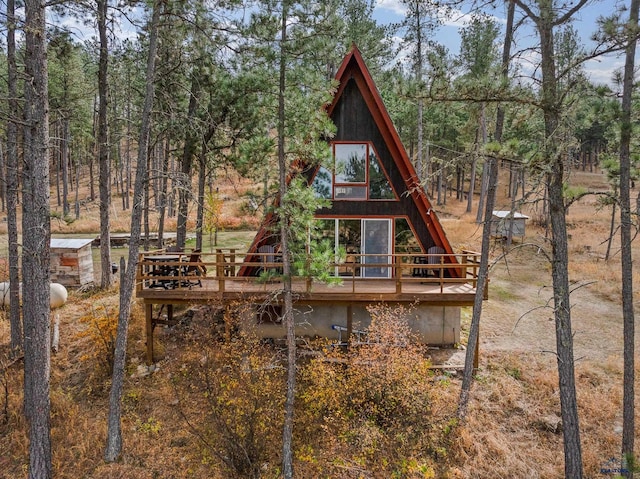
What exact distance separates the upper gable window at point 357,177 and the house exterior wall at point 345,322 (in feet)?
10.5

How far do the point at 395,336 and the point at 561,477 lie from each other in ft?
12.8

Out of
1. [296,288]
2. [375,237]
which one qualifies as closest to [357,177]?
[375,237]

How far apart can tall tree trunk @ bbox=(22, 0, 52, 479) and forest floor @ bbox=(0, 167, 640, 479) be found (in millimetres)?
1163

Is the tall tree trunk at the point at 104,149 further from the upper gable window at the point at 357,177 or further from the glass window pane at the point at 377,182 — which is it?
the glass window pane at the point at 377,182

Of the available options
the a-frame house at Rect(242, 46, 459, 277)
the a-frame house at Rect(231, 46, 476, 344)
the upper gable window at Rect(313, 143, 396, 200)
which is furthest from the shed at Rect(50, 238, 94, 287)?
the upper gable window at Rect(313, 143, 396, 200)

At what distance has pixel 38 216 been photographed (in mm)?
6762

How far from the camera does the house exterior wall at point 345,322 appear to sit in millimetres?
11023

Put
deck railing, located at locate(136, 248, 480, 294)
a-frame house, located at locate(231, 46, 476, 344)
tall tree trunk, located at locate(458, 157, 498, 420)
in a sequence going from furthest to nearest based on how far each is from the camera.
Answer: a-frame house, located at locate(231, 46, 476, 344) < deck railing, located at locate(136, 248, 480, 294) < tall tree trunk, located at locate(458, 157, 498, 420)

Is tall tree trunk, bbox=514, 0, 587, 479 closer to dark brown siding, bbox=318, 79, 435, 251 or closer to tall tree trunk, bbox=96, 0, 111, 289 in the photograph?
dark brown siding, bbox=318, 79, 435, 251

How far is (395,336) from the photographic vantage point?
9055 millimetres

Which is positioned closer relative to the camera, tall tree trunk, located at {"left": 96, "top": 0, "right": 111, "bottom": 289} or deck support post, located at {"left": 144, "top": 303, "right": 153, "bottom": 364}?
deck support post, located at {"left": 144, "top": 303, "right": 153, "bottom": 364}

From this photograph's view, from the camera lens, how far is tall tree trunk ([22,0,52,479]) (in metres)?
6.56

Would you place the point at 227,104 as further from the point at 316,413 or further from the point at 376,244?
the point at 316,413

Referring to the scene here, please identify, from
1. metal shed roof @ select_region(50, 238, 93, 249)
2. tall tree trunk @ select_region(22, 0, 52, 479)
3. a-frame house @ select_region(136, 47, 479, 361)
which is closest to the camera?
tall tree trunk @ select_region(22, 0, 52, 479)
